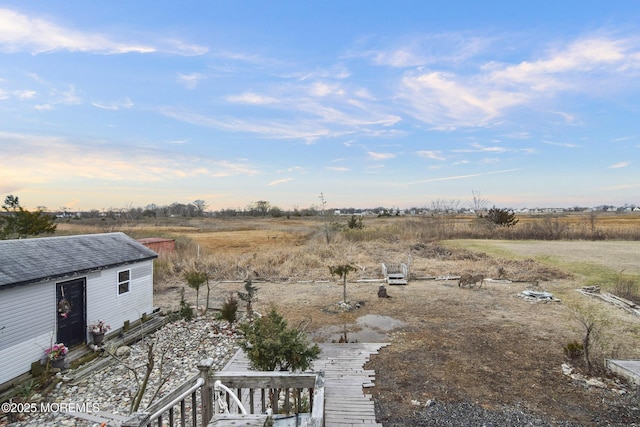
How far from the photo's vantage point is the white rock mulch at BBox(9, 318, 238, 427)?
19.0 ft

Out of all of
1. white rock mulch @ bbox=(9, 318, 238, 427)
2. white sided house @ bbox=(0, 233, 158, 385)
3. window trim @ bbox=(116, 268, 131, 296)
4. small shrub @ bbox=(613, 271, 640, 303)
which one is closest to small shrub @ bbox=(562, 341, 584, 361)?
small shrub @ bbox=(613, 271, 640, 303)

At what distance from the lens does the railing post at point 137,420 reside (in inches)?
83.0

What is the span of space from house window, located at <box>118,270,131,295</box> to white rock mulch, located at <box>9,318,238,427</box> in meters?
1.63

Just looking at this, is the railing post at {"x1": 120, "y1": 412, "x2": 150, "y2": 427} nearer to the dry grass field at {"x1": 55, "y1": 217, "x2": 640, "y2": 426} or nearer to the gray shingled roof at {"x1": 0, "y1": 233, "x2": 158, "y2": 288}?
the dry grass field at {"x1": 55, "y1": 217, "x2": 640, "y2": 426}

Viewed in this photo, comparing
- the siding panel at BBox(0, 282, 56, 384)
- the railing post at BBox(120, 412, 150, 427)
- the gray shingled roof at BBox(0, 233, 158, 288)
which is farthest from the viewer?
the gray shingled roof at BBox(0, 233, 158, 288)

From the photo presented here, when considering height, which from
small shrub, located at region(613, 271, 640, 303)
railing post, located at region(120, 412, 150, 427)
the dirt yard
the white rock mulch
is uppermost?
railing post, located at region(120, 412, 150, 427)

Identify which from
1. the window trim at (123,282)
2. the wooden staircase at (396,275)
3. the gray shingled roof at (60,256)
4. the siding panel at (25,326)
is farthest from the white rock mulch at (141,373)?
the wooden staircase at (396,275)

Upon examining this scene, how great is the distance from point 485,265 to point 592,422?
14802 mm

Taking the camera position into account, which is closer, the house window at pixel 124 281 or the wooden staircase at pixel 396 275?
the house window at pixel 124 281

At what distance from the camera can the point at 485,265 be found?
18.7 metres

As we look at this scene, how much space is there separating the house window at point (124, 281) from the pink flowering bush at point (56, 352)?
2558 mm

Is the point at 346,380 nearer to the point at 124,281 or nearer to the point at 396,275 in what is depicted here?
the point at 124,281

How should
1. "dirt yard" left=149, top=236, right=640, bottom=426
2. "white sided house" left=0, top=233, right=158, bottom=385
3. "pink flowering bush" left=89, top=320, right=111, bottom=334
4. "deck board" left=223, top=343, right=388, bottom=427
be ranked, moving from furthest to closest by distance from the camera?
"pink flowering bush" left=89, top=320, right=111, bottom=334
"white sided house" left=0, top=233, right=158, bottom=385
"dirt yard" left=149, top=236, right=640, bottom=426
"deck board" left=223, top=343, right=388, bottom=427

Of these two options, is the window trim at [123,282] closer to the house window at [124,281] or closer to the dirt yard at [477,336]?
the house window at [124,281]
